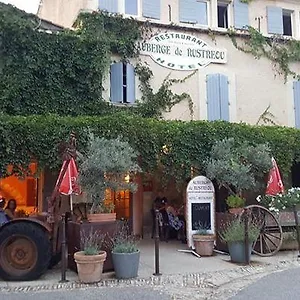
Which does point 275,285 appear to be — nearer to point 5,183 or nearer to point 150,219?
point 150,219

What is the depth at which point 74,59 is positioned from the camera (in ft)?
42.4

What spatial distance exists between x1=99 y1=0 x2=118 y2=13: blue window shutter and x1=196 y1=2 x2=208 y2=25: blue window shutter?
298cm

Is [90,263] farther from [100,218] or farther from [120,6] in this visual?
[120,6]

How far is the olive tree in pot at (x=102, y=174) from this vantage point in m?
8.63

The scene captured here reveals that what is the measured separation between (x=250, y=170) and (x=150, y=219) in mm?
4539

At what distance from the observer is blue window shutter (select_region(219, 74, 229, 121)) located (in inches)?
582

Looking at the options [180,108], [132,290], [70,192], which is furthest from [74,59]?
[132,290]

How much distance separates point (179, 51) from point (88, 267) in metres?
8.94

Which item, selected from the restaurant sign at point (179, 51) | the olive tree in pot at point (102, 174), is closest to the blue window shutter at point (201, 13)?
the restaurant sign at point (179, 51)

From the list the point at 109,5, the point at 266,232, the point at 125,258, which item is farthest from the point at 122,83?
the point at 125,258

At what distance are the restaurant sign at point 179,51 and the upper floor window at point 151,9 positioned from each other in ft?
2.25

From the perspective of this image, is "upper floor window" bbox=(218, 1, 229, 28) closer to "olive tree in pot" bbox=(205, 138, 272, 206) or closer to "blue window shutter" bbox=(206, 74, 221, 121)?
"blue window shutter" bbox=(206, 74, 221, 121)

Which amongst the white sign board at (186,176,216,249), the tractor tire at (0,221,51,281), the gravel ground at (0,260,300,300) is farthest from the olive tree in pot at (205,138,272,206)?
the tractor tire at (0,221,51,281)

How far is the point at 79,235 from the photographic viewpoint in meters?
8.33
